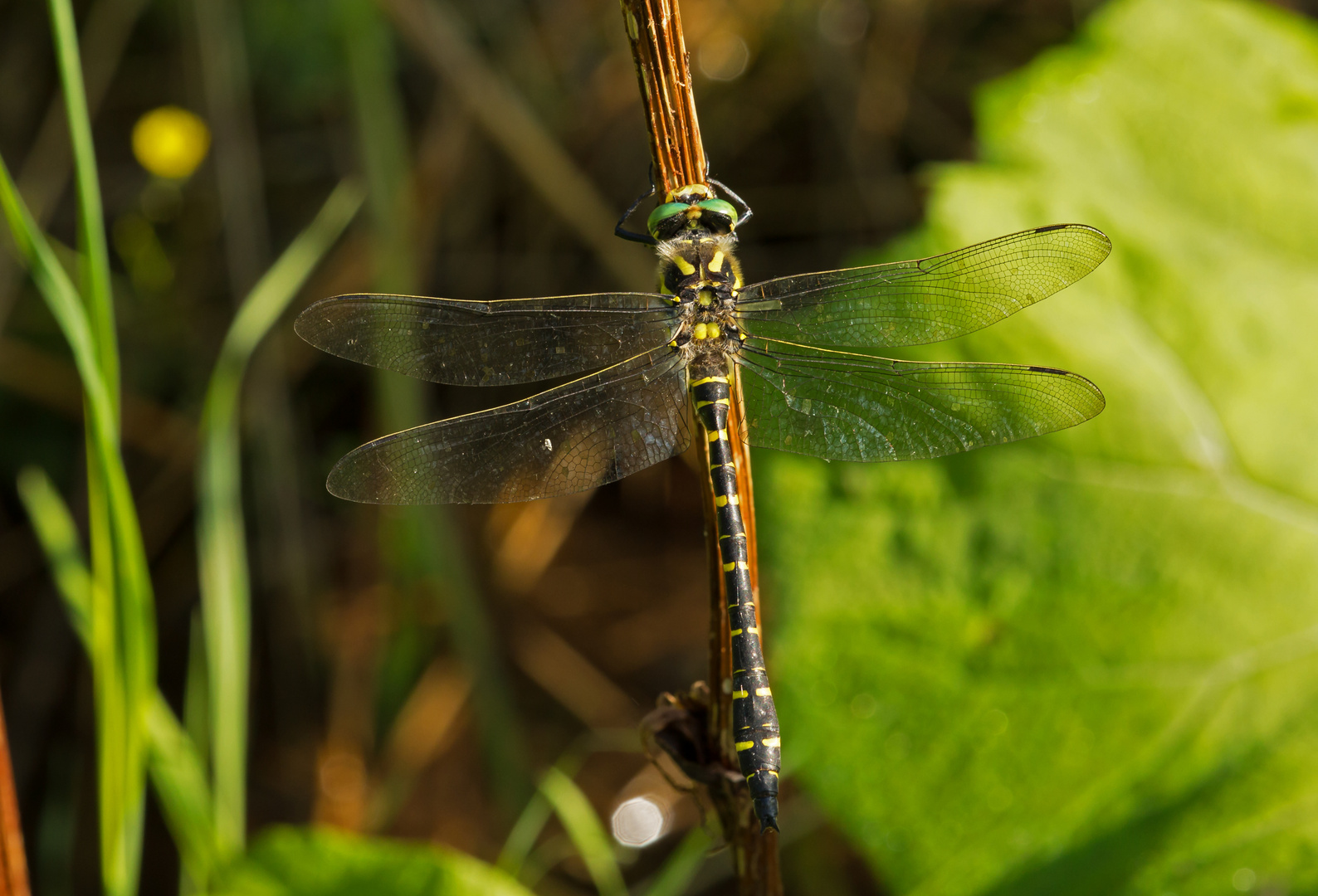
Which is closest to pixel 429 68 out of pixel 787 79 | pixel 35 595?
pixel 787 79

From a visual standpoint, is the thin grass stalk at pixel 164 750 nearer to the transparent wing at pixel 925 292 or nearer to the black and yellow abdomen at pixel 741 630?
the black and yellow abdomen at pixel 741 630

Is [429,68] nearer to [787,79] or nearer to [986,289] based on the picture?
[787,79]

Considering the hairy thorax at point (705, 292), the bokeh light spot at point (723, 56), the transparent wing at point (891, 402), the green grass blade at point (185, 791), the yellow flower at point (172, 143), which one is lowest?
the green grass blade at point (185, 791)

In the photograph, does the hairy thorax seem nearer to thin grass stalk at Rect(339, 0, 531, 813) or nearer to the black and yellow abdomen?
the black and yellow abdomen

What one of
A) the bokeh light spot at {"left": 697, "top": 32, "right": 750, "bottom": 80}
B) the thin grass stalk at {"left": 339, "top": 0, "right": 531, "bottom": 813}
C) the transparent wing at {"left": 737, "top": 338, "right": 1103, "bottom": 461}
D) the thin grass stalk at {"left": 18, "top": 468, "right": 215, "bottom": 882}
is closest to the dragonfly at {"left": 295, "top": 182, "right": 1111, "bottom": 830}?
the transparent wing at {"left": 737, "top": 338, "right": 1103, "bottom": 461}

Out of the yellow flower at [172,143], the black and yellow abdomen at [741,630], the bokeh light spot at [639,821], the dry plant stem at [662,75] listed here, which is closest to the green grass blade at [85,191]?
the dry plant stem at [662,75]
